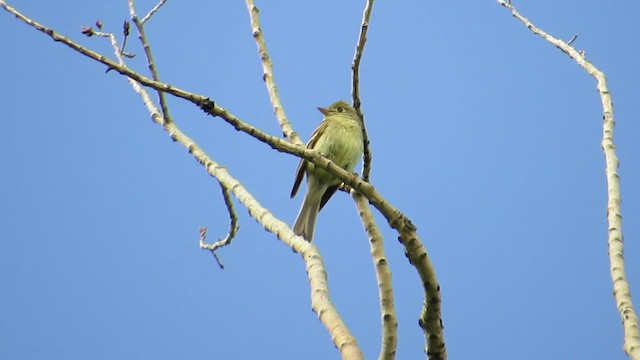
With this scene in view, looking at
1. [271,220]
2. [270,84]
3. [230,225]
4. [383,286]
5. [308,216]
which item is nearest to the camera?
[383,286]

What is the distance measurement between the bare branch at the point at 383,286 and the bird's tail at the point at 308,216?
2992mm

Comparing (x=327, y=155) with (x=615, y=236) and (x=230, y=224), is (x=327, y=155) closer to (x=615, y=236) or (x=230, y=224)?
(x=230, y=224)

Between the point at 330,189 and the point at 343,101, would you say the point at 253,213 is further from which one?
the point at 343,101

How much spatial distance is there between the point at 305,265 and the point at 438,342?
2.34 ft

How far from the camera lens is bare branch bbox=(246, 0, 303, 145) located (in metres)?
5.30

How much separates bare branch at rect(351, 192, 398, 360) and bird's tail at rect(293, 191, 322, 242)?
2.99 metres

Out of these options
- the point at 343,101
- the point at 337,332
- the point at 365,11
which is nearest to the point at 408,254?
the point at 337,332

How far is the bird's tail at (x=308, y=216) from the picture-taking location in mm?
7867

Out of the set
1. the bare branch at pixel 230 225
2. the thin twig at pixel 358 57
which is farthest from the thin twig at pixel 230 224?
the thin twig at pixel 358 57

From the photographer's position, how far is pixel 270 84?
5363 mm

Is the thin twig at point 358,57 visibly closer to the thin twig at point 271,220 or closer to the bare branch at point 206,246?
the thin twig at point 271,220

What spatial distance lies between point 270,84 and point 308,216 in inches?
117

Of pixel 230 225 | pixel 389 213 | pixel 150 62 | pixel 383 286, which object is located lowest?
pixel 383 286

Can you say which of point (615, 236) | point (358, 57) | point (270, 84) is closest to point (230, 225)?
point (270, 84)
